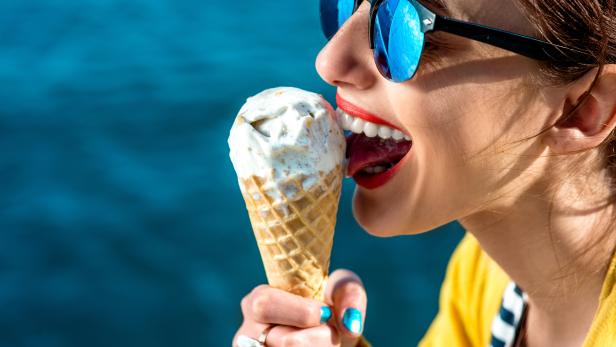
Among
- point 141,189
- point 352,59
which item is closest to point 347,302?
point 352,59

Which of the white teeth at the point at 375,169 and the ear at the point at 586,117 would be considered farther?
the white teeth at the point at 375,169

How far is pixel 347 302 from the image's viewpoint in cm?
206

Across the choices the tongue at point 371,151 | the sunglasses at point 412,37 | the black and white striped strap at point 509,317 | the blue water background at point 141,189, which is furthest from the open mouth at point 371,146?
the blue water background at point 141,189

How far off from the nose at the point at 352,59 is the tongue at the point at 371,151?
0.62ft

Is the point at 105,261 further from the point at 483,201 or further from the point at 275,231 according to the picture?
the point at 483,201

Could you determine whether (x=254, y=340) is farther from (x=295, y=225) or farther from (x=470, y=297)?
(x=470, y=297)

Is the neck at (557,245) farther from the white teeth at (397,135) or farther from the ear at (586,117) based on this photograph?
the white teeth at (397,135)

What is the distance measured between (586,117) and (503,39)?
0.30 meters

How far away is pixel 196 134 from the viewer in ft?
14.1

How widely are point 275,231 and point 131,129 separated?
267 cm

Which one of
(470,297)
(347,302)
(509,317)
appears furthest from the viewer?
(470,297)

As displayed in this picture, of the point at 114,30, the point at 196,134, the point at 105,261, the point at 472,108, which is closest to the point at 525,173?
the point at 472,108

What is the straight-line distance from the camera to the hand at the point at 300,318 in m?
1.89

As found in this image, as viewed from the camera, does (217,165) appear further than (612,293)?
Yes
